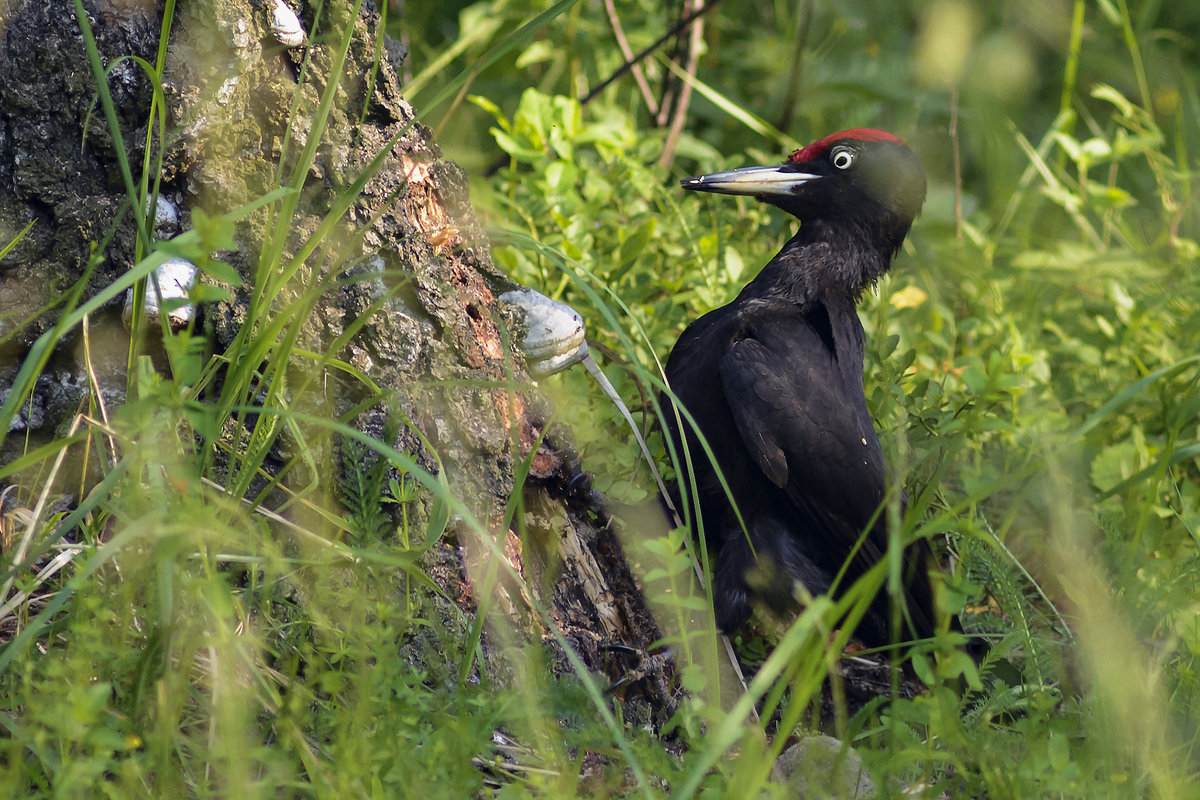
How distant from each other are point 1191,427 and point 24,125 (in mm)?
2891

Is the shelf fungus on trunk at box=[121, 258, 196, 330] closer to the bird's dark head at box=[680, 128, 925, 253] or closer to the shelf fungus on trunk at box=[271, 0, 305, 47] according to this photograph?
the shelf fungus on trunk at box=[271, 0, 305, 47]

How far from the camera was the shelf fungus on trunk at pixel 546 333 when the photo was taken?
2.20 metres

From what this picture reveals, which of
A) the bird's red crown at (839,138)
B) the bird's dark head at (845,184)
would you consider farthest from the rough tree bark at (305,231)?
the bird's red crown at (839,138)

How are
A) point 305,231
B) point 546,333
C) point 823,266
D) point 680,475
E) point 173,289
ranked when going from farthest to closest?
1. point 823,266
2. point 546,333
3. point 305,231
4. point 173,289
5. point 680,475

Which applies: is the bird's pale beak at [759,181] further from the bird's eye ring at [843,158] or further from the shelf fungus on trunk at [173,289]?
the shelf fungus on trunk at [173,289]

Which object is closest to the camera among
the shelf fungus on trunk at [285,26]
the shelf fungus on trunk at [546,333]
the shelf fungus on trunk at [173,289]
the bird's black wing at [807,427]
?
the shelf fungus on trunk at [173,289]

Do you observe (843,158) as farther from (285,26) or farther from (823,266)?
(285,26)

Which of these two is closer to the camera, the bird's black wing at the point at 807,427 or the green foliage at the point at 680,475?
the green foliage at the point at 680,475

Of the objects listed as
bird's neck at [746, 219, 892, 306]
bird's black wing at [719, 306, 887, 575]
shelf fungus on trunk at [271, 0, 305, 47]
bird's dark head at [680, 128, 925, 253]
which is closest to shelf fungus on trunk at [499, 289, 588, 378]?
bird's black wing at [719, 306, 887, 575]

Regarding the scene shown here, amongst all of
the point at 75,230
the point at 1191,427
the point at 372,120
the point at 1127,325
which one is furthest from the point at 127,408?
the point at 1127,325

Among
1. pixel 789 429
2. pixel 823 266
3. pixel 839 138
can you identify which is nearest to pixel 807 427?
pixel 789 429

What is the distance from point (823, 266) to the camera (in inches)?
114

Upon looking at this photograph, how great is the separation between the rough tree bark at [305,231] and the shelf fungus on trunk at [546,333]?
71mm

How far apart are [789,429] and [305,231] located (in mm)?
1225
